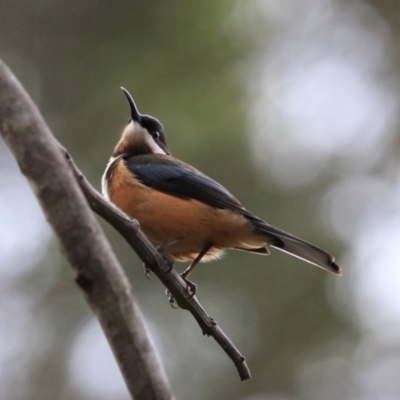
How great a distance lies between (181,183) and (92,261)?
10.8ft

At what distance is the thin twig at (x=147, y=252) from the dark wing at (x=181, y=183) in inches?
66.6

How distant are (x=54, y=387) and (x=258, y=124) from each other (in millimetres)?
3606

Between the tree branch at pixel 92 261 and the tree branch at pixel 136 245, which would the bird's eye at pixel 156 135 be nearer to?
the tree branch at pixel 136 245

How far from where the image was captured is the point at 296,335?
8.85 metres

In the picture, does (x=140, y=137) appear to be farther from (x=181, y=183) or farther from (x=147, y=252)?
(x=147, y=252)

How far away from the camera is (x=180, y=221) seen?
185 inches

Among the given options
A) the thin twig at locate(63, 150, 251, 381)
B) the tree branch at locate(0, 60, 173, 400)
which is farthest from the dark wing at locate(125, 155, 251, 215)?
the tree branch at locate(0, 60, 173, 400)

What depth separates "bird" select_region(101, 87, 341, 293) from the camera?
4684 millimetres

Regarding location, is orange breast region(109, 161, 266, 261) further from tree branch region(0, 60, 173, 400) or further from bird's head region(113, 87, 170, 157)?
tree branch region(0, 60, 173, 400)

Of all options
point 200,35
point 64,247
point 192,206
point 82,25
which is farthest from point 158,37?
point 64,247

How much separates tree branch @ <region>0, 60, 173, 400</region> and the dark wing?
10.2 feet

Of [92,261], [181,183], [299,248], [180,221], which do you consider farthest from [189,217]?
[92,261]

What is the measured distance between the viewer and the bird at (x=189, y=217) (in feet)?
15.4

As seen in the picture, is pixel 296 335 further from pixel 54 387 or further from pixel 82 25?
pixel 82 25
